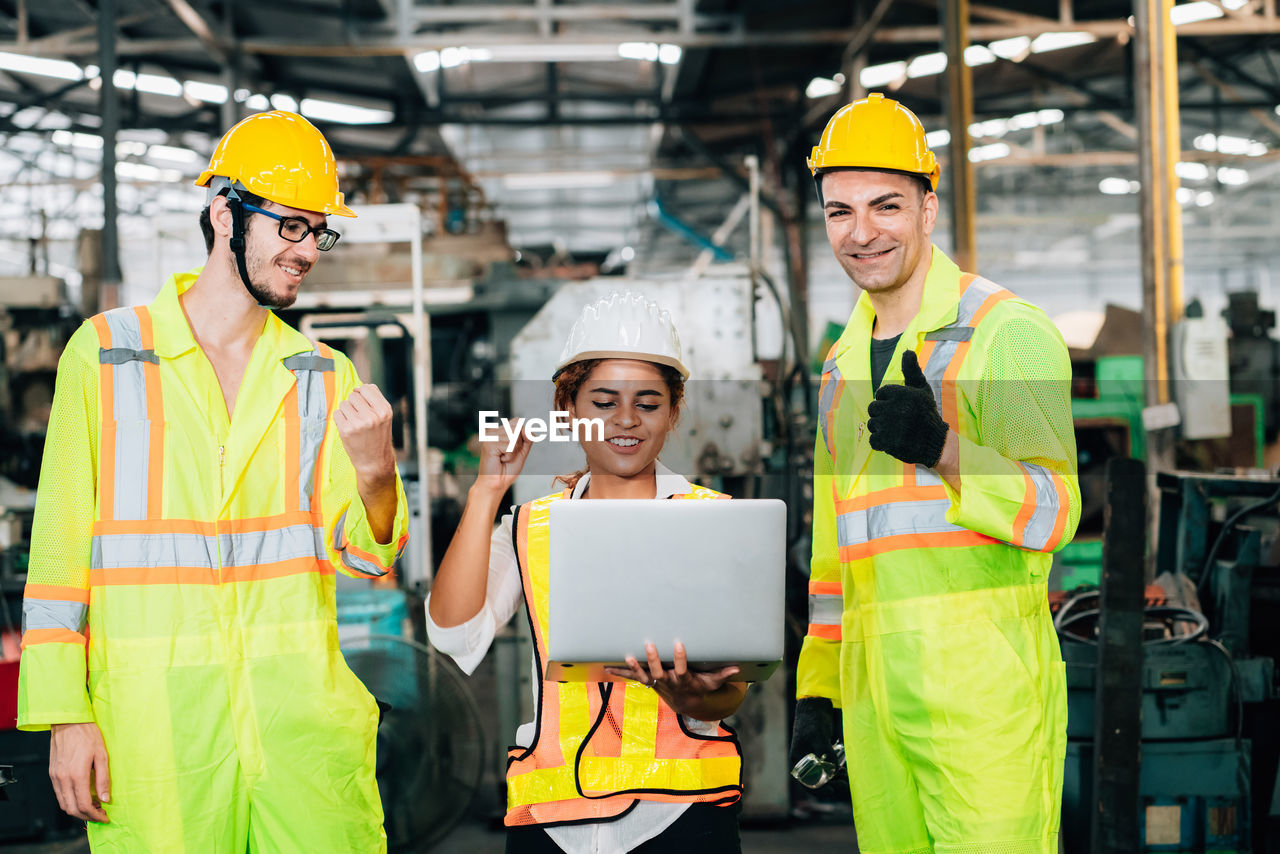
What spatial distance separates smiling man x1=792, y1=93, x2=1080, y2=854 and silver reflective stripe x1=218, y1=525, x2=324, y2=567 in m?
0.99

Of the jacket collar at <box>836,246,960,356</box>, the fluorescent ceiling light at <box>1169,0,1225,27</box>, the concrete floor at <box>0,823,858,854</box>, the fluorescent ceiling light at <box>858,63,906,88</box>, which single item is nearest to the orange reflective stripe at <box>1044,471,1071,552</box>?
the jacket collar at <box>836,246,960,356</box>

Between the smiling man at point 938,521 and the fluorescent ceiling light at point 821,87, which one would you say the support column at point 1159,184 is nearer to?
the smiling man at point 938,521

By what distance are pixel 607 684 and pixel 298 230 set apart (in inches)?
38.0

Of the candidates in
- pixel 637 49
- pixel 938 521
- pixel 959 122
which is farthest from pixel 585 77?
pixel 938 521

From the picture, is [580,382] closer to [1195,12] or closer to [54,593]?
[54,593]

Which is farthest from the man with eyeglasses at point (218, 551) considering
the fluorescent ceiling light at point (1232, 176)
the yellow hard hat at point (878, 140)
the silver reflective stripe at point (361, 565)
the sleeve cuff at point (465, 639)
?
the fluorescent ceiling light at point (1232, 176)

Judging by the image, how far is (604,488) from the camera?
1774 millimetres

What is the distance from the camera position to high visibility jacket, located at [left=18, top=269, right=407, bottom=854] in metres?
1.58

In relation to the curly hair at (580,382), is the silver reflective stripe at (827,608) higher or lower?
lower

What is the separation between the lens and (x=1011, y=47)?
9906mm

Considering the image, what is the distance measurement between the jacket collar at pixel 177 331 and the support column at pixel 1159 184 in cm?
342

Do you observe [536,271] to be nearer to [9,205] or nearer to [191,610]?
[191,610]

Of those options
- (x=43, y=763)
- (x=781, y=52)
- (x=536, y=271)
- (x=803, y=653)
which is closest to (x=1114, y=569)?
(x=803, y=653)

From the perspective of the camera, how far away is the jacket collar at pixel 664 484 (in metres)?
1.75
